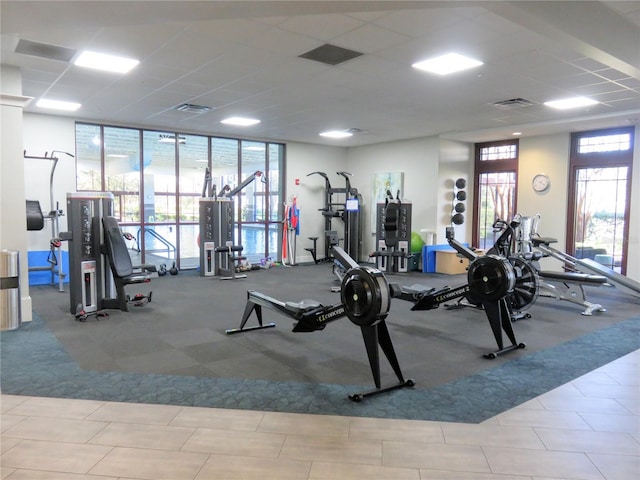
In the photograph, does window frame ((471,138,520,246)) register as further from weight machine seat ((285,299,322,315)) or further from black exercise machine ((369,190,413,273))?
weight machine seat ((285,299,322,315))

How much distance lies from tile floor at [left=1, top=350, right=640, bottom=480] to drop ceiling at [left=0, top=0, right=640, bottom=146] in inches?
99.9

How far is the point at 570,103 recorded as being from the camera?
679cm

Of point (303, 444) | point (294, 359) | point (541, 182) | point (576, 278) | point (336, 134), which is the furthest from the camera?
point (336, 134)

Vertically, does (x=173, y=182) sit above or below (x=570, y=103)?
below

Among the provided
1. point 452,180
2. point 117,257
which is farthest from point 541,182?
point 117,257

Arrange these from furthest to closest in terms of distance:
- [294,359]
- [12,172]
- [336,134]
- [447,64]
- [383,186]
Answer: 1. [383,186]
2. [336,134]
3. [12,172]
4. [447,64]
5. [294,359]

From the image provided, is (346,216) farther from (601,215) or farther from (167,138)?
(601,215)

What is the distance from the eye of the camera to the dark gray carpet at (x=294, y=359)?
3230mm

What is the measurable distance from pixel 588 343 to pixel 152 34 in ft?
17.2

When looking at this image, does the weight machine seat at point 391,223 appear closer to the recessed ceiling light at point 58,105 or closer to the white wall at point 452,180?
the white wall at point 452,180

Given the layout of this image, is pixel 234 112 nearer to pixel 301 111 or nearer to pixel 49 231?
pixel 301 111

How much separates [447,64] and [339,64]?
47.1 inches

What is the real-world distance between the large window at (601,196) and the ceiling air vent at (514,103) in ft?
8.36

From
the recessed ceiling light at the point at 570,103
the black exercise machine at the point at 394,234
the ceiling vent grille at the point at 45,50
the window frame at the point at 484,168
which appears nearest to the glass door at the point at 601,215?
the window frame at the point at 484,168
